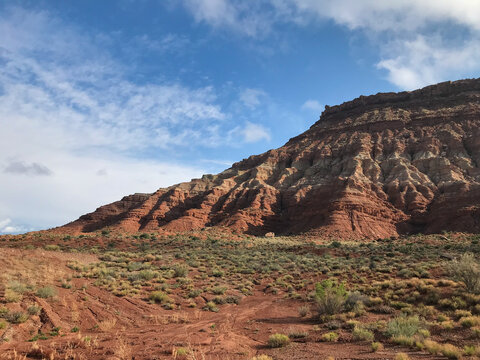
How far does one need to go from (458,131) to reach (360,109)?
98.9 feet

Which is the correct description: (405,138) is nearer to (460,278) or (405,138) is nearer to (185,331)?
(460,278)

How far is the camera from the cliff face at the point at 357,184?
56.7m

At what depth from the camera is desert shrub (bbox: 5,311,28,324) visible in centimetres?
1058

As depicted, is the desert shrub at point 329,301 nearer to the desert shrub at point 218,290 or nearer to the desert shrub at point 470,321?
the desert shrub at point 470,321

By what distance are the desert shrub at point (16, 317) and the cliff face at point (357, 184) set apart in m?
48.9

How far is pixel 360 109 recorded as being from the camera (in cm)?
9450

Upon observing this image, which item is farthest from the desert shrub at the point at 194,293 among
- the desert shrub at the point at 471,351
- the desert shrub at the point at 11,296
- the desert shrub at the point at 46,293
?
the desert shrub at the point at 471,351

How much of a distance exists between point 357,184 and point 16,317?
6074 centimetres

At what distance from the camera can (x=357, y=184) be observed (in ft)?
204

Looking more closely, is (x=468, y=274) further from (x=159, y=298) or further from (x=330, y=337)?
(x=159, y=298)

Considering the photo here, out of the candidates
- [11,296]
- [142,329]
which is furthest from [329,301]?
[11,296]

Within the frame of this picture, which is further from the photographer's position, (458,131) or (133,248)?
(458,131)

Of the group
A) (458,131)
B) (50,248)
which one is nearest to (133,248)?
(50,248)

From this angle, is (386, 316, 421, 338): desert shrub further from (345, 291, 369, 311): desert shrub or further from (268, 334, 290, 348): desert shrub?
(268, 334, 290, 348): desert shrub
